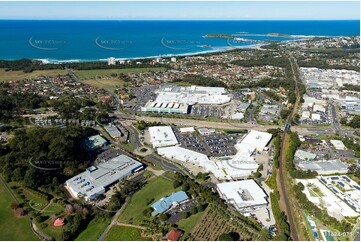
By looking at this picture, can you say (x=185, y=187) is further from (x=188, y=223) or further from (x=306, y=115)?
(x=306, y=115)

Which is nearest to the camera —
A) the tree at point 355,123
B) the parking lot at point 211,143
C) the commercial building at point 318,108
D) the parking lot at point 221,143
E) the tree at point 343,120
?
the parking lot at point 221,143

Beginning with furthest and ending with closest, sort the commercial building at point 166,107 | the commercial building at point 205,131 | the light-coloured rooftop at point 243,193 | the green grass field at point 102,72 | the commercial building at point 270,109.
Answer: the green grass field at point 102,72, the commercial building at point 270,109, the commercial building at point 166,107, the commercial building at point 205,131, the light-coloured rooftop at point 243,193

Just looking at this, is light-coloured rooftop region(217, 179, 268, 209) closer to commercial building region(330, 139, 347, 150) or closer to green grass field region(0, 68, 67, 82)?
commercial building region(330, 139, 347, 150)

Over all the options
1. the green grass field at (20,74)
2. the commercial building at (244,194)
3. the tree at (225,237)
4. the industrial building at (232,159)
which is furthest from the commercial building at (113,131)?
the green grass field at (20,74)

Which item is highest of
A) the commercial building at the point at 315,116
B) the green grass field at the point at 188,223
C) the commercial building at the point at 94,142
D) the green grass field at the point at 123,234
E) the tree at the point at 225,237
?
the tree at the point at 225,237

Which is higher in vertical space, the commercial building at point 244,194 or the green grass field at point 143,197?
the commercial building at point 244,194

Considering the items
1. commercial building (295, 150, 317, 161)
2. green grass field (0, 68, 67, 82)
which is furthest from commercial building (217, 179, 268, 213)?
green grass field (0, 68, 67, 82)

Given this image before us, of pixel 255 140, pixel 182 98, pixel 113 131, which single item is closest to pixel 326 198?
pixel 255 140

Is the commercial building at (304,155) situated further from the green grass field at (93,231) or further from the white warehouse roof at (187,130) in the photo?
the green grass field at (93,231)
